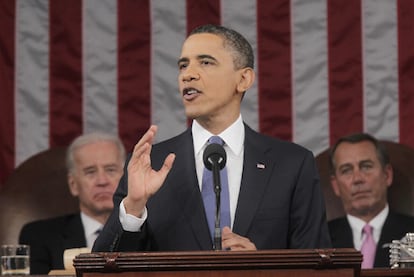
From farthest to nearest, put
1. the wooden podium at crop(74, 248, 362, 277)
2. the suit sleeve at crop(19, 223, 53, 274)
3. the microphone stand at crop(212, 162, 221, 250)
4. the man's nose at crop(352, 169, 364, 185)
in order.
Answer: the man's nose at crop(352, 169, 364, 185), the suit sleeve at crop(19, 223, 53, 274), the microphone stand at crop(212, 162, 221, 250), the wooden podium at crop(74, 248, 362, 277)

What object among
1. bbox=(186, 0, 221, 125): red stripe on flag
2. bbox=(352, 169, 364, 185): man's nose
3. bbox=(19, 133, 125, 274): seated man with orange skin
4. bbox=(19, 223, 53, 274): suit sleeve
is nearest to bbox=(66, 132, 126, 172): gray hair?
bbox=(19, 133, 125, 274): seated man with orange skin

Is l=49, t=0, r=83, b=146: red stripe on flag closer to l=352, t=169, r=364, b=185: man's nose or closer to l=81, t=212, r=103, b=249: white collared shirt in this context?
l=81, t=212, r=103, b=249: white collared shirt

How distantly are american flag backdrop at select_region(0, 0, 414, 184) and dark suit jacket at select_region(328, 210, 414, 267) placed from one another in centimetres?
55

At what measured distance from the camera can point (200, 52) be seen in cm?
391

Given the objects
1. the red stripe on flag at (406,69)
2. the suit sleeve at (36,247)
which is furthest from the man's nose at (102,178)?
the red stripe on flag at (406,69)

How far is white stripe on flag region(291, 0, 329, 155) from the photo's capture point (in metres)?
6.19

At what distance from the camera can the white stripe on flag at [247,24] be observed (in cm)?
619

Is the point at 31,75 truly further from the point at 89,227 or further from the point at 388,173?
the point at 388,173

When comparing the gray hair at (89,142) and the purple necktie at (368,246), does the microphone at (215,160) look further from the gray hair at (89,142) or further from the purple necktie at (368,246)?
the gray hair at (89,142)

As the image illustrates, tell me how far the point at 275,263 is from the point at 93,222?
9.00 feet

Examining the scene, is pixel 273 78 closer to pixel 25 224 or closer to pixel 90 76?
pixel 90 76

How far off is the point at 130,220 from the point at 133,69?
2738 millimetres

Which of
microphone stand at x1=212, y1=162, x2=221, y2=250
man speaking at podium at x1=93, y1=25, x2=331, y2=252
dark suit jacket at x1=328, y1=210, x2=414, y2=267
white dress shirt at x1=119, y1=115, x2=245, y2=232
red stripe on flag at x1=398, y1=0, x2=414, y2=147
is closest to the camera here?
microphone stand at x1=212, y1=162, x2=221, y2=250

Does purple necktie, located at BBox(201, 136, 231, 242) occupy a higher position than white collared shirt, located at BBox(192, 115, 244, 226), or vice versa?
white collared shirt, located at BBox(192, 115, 244, 226)
